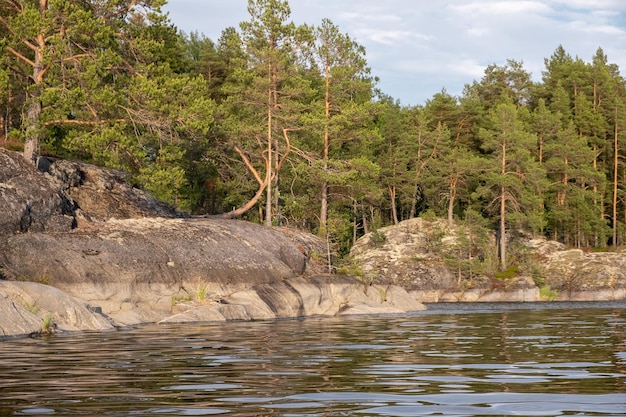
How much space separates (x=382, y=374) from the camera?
11.7 meters

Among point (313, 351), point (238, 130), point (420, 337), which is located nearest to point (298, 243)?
point (238, 130)

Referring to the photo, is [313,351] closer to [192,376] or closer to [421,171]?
[192,376]

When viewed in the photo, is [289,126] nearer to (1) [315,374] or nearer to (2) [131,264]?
(2) [131,264]

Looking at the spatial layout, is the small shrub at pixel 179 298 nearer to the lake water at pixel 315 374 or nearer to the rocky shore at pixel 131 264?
the rocky shore at pixel 131 264

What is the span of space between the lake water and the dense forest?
1869 centimetres

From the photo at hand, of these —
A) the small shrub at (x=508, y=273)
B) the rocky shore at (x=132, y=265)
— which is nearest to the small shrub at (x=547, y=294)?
the small shrub at (x=508, y=273)

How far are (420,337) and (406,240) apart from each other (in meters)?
46.6

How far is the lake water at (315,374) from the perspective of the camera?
848 cm

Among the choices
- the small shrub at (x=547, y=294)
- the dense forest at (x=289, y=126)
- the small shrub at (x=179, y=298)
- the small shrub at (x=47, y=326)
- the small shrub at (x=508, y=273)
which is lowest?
the small shrub at (x=547, y=294)

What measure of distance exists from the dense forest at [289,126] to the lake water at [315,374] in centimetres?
1869

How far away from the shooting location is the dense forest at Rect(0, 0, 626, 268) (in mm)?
36500

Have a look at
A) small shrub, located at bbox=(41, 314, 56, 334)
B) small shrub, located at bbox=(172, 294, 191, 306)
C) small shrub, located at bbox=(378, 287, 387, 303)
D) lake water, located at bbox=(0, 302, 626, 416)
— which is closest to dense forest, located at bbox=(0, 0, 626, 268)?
small shrub, located at bbox=(378, 287, 387, 303)

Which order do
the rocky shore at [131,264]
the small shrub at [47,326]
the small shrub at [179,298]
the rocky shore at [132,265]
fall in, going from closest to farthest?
the small shrub at [47,326] < the rocky shore at [132,265] < the rocky shore at [131,264] < the small shrub at [179,298]

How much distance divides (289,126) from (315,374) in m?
41.2
